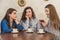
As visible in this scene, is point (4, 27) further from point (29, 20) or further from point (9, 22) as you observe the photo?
point (29, 20)

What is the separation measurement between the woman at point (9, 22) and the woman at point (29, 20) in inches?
2.6

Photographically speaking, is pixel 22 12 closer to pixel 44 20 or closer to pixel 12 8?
pixel 12 8

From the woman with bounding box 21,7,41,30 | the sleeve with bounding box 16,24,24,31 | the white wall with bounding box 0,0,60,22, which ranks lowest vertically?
the sleeve with bounding box 16,24,24,31

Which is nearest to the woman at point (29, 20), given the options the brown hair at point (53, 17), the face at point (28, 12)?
the face at point (28, 12)

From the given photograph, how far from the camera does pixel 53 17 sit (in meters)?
1.83

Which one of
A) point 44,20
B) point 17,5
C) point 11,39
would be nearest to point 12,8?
point 17,5

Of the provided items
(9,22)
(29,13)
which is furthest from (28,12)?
(9,22)

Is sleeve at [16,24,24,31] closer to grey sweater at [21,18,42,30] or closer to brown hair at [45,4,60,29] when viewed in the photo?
grey sweater at [21,18,42,30]

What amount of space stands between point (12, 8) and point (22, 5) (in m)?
0.12

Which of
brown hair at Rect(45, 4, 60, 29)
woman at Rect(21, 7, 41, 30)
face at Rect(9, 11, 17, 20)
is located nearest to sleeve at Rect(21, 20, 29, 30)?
woman at Rect(21, 7, 41, 30)

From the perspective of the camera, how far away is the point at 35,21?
187 centimetres

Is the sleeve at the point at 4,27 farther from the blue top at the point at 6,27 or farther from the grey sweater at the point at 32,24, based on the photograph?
the grey sweater at the point at 32,24

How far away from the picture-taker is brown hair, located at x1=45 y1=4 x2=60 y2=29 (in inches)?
71.0

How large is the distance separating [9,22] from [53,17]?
495 mm
